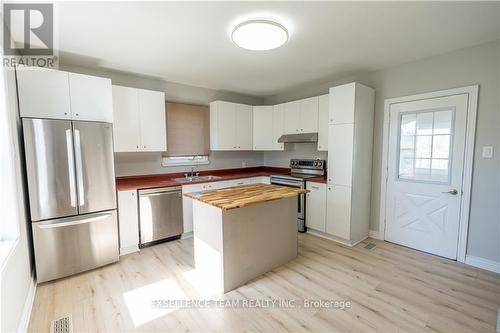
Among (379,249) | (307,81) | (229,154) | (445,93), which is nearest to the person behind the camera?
(445,93)

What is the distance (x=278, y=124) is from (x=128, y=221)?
10.0ft

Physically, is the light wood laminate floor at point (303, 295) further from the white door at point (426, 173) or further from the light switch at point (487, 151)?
the light switch at point (487, 151)

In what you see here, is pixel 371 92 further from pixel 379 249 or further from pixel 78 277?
pixel 78 277

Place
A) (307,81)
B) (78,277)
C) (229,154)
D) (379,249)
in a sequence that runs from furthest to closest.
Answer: (229,154), (307,81), (379,249), (78,277)

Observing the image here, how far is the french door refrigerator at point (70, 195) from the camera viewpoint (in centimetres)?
228

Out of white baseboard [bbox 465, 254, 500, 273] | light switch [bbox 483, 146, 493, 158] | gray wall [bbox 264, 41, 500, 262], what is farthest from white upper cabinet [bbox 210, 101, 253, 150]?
white baseboard [bbox 465, 254, 500, 273]

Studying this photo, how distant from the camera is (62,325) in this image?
183 cm

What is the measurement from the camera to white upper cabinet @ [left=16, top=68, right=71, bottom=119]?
2.23 m

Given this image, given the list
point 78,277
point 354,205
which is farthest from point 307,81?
point 78,277

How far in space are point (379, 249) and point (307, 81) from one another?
9.28 feet

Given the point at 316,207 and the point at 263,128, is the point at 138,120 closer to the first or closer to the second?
the point at 263,128

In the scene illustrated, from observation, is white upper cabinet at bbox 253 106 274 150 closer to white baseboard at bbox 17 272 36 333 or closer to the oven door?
the oven door

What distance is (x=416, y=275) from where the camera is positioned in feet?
8.27

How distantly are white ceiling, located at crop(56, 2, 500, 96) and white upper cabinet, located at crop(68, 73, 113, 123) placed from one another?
0.35 meters
